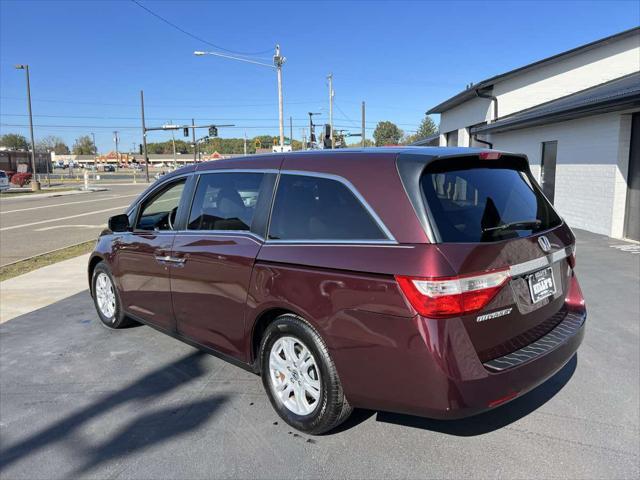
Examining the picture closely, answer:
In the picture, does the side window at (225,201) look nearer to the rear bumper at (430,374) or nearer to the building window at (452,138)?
the rear bumper at (430,374)

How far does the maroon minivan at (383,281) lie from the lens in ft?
7.80

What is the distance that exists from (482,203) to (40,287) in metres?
6.95

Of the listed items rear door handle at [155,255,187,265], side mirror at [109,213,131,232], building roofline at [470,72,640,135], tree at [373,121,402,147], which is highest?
tree at [373,121,402,147]

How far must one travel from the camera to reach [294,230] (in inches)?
122

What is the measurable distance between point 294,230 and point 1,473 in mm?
2222

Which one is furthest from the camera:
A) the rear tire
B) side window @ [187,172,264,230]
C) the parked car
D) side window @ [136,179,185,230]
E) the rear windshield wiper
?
the parked car

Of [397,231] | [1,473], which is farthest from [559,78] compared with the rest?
[1,473]

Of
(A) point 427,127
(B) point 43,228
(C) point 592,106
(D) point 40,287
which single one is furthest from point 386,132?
(D) point 40,287

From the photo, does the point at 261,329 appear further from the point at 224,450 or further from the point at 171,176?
A: the point at 171,176

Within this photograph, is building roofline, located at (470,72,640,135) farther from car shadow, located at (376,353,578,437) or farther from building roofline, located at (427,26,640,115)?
car shadow, located at (376,353,578,437)

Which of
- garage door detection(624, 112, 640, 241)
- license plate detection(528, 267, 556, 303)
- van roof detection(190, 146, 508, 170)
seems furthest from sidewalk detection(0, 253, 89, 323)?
garage door detection(624, 112, 640, 241)

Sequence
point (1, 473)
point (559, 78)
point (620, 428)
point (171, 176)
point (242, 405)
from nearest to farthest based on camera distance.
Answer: point (1, 473) < point (620, 428) < point (242, 405) < point (171, 176) < point (559, 78)

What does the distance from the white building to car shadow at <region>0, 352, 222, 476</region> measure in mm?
4753

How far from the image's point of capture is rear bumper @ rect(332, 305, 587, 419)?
233cm
